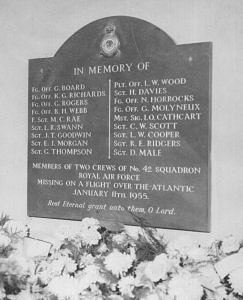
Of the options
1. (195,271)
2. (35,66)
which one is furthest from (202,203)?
(35,66)

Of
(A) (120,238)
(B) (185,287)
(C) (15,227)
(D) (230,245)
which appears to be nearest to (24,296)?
(A) (120,238)

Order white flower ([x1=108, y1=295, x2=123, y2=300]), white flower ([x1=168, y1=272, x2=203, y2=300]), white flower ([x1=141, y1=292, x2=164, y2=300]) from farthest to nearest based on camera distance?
1. white flower ([x1=108, y1=295, x2=123, y2=300])
2. white flower ([x1=141, y1=292, x2=164, y2=300])
3. white flower ([x1=168, y1=272, x2=203, y2=300])

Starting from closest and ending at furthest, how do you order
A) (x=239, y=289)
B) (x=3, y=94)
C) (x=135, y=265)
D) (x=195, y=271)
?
(x=239, y=289) < (x=195, y=271) < (x=135, y=265) < (x=3, y=94)

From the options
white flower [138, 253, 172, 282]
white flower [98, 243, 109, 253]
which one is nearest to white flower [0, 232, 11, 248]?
white flower [98, 243, 109, 253]

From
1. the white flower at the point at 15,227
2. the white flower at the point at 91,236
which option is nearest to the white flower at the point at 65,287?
the white flower at the point at 91,236

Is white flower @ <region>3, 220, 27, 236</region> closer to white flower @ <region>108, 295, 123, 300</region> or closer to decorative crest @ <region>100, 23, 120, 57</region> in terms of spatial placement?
white flower @ <region>108, 295, 123, 300</region>

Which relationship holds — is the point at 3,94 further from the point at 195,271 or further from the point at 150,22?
the point at 195,271
